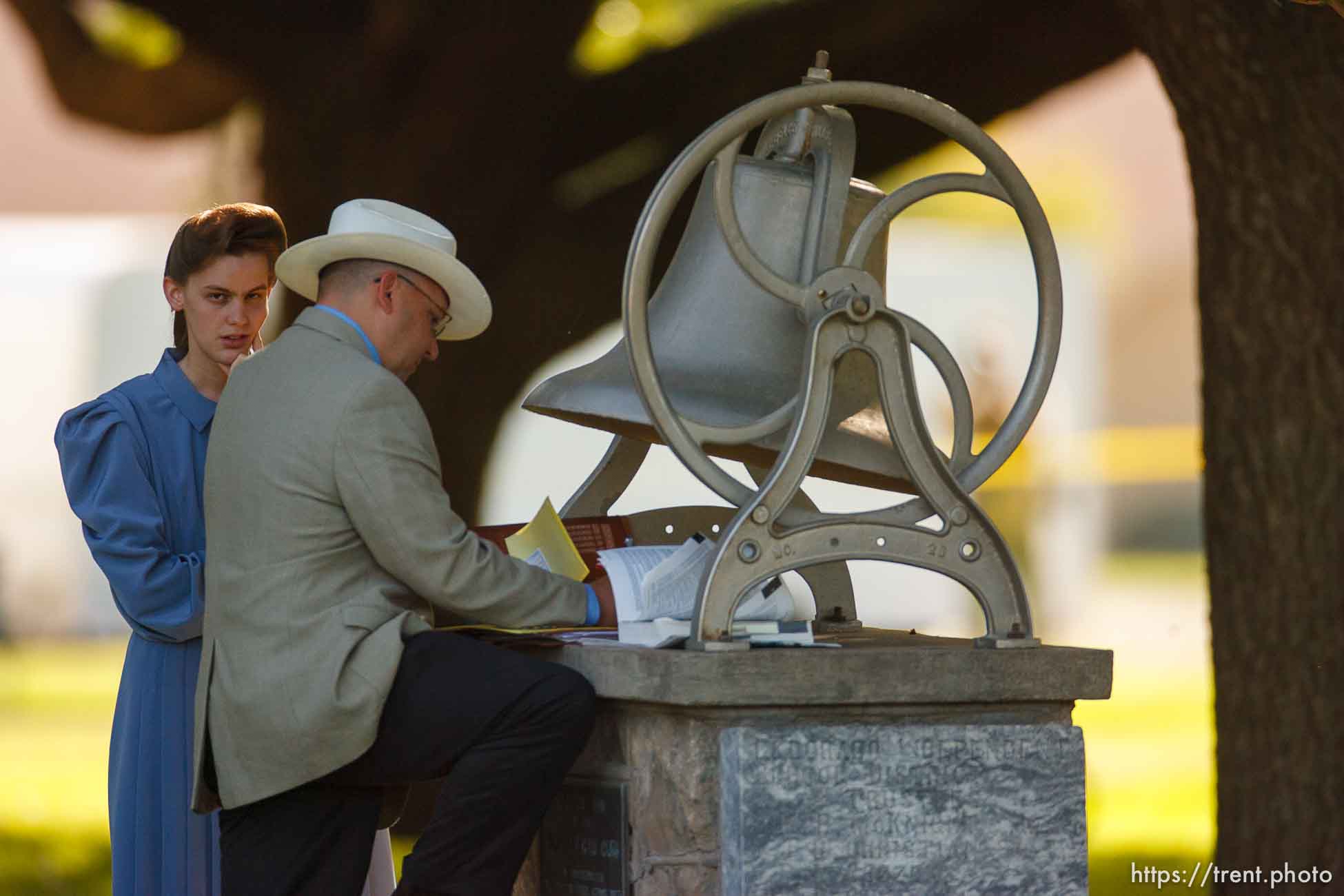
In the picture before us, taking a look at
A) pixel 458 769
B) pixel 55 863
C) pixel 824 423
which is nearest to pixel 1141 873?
pixel 55 863

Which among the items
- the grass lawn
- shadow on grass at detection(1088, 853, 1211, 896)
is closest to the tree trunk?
the grass lawn

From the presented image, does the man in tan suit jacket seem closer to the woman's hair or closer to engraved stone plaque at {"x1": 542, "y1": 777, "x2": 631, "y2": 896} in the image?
engraved stone plaque at {"x1": 542, "y1": 777, "x2": 631, "y2": 896}

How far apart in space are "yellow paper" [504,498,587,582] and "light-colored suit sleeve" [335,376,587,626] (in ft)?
1.21

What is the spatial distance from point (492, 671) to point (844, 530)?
661mm

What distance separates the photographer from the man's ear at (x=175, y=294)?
3.85 m

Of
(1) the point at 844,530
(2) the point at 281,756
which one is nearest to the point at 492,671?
(2) the point at 281,756

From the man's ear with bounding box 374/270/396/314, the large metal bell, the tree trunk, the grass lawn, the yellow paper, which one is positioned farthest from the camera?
the grass lawn

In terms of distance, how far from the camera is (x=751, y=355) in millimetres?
3596

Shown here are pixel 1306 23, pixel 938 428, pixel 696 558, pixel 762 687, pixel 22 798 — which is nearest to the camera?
pixel 762 687

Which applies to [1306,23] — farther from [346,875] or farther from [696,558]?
[346,875]

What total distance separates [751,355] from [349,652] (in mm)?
968

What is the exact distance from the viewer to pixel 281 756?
10.5 feet

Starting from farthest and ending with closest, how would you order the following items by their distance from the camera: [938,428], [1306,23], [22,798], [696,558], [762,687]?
[938,428], [22,798], [1306,23], [696,558], [762,687]

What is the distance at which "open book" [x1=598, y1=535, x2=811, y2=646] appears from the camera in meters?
3.31
